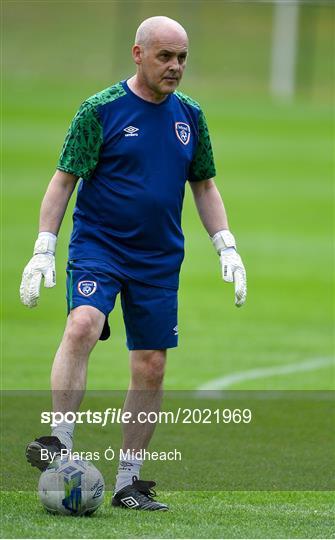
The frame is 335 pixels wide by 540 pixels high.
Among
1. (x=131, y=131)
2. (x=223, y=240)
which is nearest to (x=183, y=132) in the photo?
(x=131, y=131)

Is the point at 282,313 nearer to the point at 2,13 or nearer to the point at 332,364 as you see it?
the point at 332,364

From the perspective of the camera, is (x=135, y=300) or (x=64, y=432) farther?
(x=135, y=300)

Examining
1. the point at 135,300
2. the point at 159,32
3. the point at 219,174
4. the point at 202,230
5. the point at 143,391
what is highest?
the point at 219,174

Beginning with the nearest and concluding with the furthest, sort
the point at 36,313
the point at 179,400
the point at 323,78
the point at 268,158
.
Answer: the point at 179,400
the point at 36,313
the point at 268,158
the point at 323,78

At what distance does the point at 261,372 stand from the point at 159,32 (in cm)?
590

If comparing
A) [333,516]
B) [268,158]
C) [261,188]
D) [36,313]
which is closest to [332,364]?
[36,313]

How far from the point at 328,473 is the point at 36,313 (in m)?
8.01

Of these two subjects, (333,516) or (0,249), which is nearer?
(333,516)

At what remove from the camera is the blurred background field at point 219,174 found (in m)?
14.0

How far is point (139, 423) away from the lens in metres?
7.62

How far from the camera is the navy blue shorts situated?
23.9 feet

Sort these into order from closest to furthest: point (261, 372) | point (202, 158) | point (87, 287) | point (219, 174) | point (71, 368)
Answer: point (71, 368)
point (87, 287)
point (202, 158)
point (261, 372)
point (219, 174)

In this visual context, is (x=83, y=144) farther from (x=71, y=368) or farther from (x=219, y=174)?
(x=219, y=174)

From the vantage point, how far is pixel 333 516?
737cm
